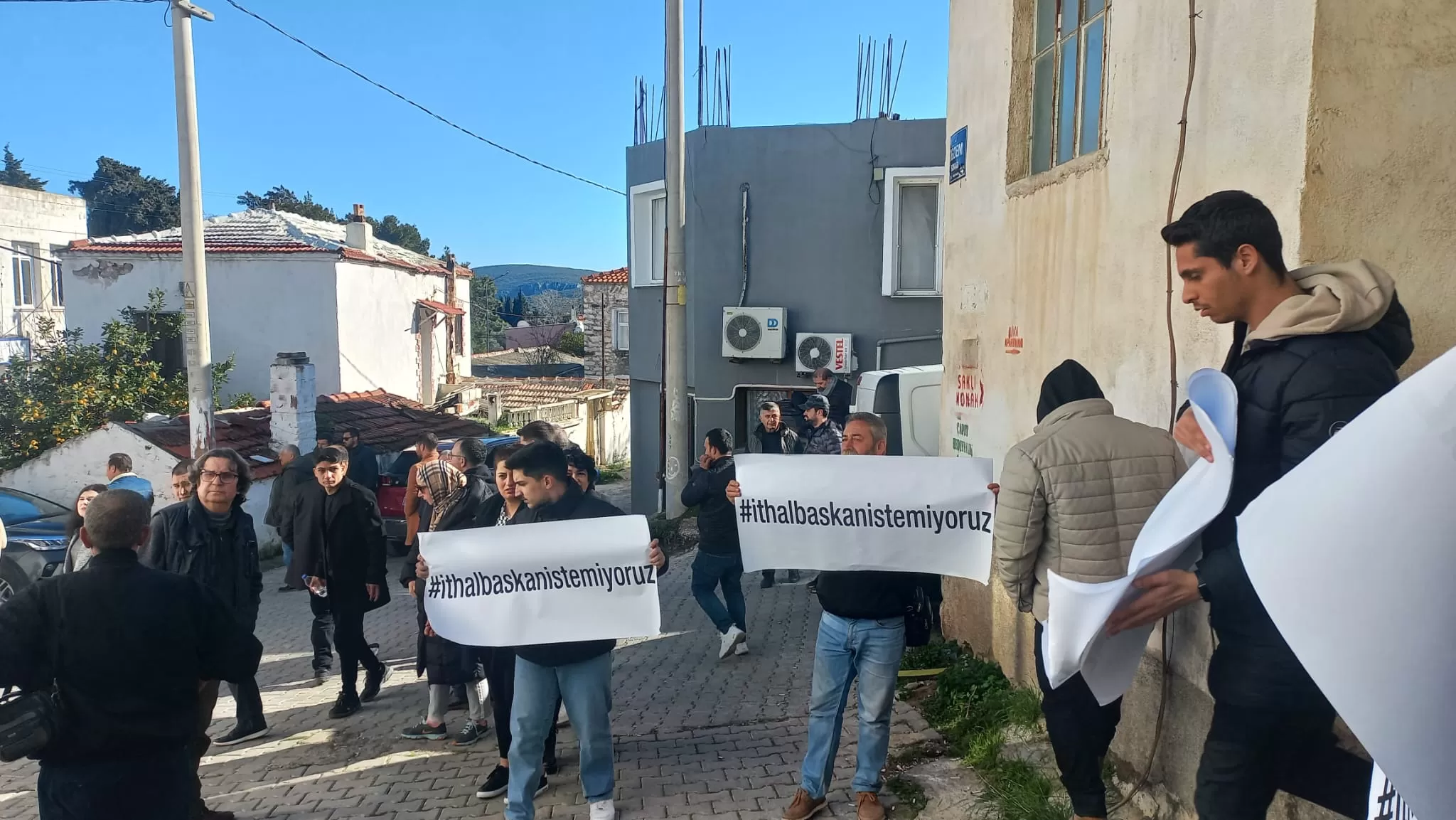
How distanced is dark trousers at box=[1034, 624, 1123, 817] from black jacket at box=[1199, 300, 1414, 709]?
38.3 inches

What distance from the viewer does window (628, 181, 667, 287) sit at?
16.2m

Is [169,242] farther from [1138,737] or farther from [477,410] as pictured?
[1138,737]

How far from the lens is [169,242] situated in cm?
2131

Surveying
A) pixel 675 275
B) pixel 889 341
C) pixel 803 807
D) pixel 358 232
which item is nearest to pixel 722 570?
pixel 803 807

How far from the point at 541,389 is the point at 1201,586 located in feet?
88.8

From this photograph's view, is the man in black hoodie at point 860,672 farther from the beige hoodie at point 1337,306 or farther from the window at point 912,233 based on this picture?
the window at point 912,233

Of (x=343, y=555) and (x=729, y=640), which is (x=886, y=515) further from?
(x=343, y=555)

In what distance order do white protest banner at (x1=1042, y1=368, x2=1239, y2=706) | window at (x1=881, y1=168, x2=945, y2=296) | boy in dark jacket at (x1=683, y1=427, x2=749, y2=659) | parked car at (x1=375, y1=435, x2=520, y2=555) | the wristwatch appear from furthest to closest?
window at (x1=881, y1=168, x2=945, y2=296), parked car at (x1=375, y1=435, x2=520, y2=555), boy in dark jacket at (x1=683, y1=427, x2=749, y2=659), the wristwatch, white protest banner at (x1=1042, y1=368, x2=1239, y2=706)

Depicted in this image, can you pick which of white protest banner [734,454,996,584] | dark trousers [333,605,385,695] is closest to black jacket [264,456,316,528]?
dark trousers [333,605,385,695]

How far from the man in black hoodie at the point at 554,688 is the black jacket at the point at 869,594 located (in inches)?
32.9

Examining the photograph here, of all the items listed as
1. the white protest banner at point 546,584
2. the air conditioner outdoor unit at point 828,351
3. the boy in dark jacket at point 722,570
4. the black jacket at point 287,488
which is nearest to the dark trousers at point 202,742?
the white protest banner at point 546,584

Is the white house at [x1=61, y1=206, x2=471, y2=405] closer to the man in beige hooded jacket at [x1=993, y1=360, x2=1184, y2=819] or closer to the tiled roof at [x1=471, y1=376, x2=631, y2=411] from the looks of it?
the tiled roof at [x1=471, y1=376, x2=631, y2=411]

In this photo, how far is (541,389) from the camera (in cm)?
2852

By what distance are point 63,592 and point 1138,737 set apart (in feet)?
14.0
